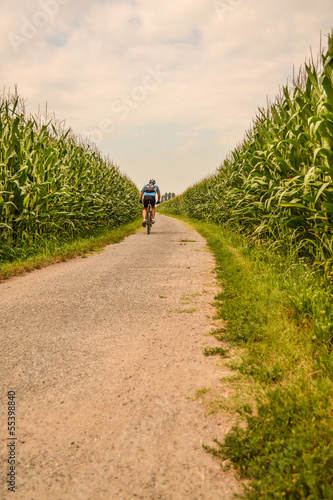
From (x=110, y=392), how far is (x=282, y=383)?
122 cm

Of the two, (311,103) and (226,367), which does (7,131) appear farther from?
(226,367)

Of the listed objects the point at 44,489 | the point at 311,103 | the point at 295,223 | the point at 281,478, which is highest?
the point at 311,103

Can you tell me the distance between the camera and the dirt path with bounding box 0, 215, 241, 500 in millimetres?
1882

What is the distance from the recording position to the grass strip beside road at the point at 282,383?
1.77 meters

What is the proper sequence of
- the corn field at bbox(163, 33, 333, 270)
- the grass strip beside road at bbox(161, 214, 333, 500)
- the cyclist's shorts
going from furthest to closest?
the cyclist's shorts → the corn field at bbox(163, 33, 333, 270) → the grass strip beside road at bbox(161, 214, 333, 500)

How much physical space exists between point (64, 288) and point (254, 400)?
3812 mm

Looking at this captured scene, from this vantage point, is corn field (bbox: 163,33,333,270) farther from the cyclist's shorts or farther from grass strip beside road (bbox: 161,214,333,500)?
the cyclist's shorts

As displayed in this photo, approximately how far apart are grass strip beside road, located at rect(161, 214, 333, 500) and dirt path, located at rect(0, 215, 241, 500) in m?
0.16

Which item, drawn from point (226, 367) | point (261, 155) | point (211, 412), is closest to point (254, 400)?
point (211, 412)

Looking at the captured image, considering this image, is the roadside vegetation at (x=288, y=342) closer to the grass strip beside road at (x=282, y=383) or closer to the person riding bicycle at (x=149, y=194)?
the grass strip beside road at (x=282, y=383)

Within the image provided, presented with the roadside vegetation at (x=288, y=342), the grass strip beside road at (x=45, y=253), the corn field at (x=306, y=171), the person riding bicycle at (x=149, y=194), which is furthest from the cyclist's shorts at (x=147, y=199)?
the roadside vegetation at (x=288, y=342)

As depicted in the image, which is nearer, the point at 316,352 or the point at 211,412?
the point at 211,412

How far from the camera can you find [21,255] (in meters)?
7.75

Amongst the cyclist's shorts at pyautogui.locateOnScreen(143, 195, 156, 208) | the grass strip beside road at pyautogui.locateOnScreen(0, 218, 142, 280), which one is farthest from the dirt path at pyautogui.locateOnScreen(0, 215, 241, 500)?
the cyclist's shorts at pyautogui.locateOnScreen(143, 195, 156, 208)
